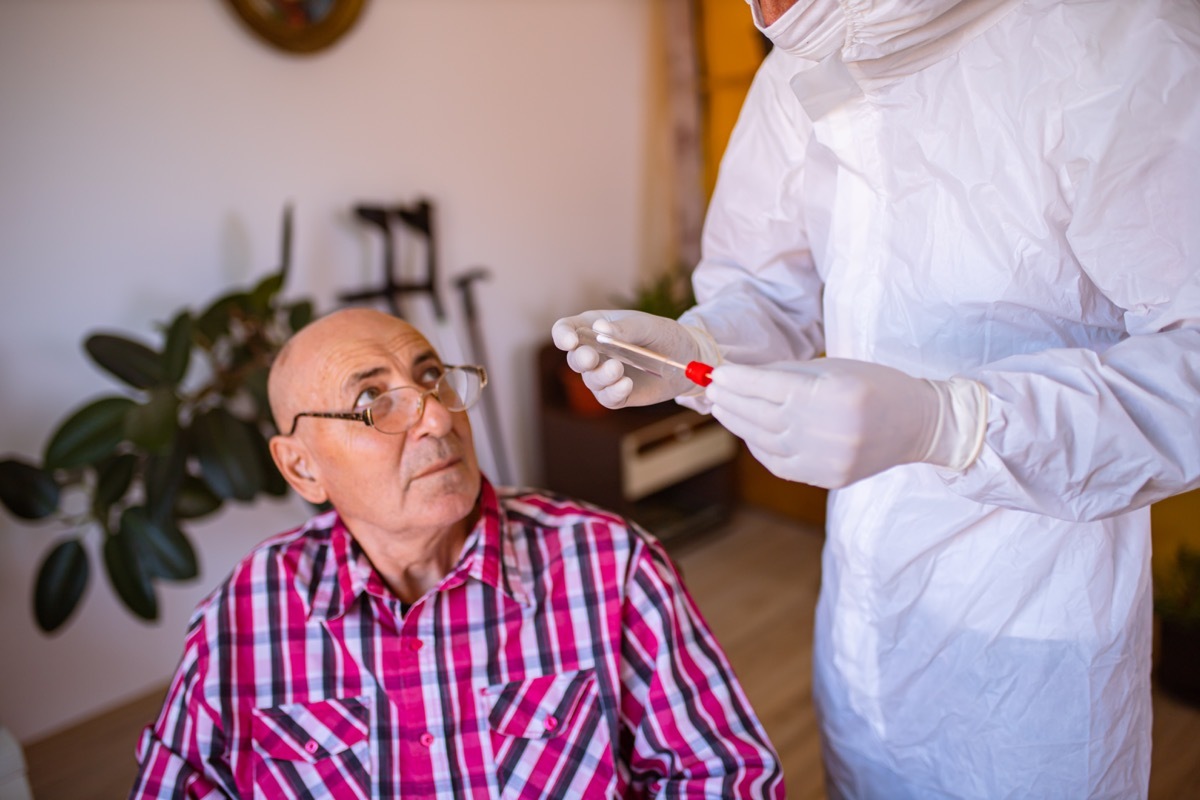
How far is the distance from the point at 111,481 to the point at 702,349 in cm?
164

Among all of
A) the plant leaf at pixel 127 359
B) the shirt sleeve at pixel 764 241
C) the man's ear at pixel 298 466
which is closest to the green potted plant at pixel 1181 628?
the shirt sleeve at pixel 764 241

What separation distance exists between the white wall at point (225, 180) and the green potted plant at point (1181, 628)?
218 cm

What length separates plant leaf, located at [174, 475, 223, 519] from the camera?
2.20 m

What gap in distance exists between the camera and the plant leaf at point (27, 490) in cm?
206

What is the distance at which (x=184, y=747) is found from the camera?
126 cm

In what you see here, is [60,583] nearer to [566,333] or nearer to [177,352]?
[177,352]

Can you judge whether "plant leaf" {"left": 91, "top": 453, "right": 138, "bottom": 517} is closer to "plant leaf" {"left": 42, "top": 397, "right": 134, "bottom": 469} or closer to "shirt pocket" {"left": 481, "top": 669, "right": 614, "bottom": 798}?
"plant leaf" {"left": 42, "top": 397, "right": 134, "bottom": 469}

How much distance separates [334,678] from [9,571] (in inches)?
62.5

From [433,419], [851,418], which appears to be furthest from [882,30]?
[433,419]

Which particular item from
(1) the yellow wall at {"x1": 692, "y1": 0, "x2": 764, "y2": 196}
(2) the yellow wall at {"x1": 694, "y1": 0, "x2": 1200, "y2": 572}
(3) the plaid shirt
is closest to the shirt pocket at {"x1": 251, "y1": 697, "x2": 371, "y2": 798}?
(3) the plaid shirt

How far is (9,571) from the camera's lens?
2.35 m

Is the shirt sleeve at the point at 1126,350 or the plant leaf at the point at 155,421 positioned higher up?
the shirt sleeve at the point at 1126,350

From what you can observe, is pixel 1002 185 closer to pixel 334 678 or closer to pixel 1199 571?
pixel 334 678

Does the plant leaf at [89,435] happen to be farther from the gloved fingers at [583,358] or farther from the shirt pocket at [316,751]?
the gloved fingers at [583,358]
